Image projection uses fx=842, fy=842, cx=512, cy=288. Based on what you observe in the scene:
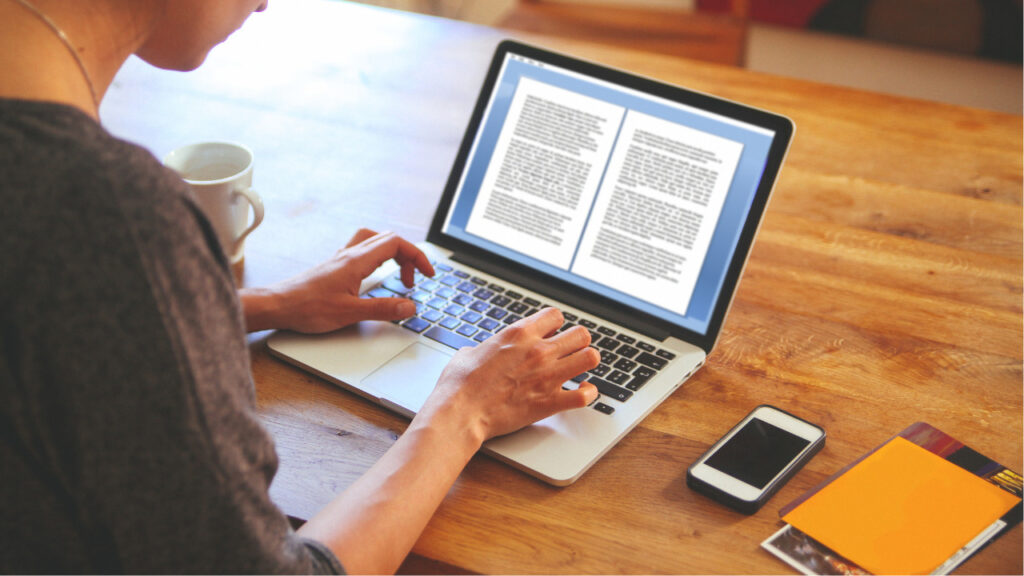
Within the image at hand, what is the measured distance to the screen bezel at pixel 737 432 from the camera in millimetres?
779

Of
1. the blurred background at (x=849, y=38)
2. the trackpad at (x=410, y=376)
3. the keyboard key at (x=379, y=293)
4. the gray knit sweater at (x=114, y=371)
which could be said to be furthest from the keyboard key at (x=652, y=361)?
the blurred background at (x=849, y=38)

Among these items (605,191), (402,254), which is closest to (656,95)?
(605,191)

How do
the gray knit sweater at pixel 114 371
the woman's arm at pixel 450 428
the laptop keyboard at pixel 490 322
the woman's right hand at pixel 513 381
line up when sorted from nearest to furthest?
the gray knit sweater at pixel 114 371, the woman's arm at pixel 450 428, the woman's right hand at pixel 513 381, the laptop keyboard at pixel 490 322

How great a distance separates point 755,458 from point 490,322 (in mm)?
341

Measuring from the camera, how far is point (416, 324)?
99 cm

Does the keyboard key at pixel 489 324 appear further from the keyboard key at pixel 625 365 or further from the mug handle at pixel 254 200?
the mug handle at pixel 254 200

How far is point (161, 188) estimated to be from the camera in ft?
1.73

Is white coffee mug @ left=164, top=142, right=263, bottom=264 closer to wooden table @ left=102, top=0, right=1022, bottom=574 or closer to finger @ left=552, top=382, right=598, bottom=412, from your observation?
wooden table @ left=102, top=0, right=1022, bottom=574

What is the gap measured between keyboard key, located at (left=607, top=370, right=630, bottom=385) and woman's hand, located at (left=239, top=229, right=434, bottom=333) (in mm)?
244

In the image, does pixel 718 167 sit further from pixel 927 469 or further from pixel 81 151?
pixel 81 151

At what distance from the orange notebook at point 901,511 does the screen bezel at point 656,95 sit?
223mm

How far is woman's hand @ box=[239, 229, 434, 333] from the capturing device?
954mm

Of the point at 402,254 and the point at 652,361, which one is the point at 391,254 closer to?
the point at 402,254

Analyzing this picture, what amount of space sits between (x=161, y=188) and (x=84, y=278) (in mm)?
71
